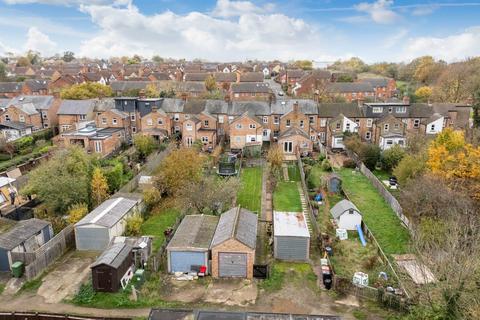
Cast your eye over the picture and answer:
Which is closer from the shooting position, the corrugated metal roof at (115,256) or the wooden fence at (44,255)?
the corrugated metal roof at (115,256)

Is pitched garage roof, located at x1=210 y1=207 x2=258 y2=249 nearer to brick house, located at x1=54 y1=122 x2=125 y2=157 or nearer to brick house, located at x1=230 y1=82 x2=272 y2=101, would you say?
brick house, located at x1=54 y1=122 x2=125 y2=157

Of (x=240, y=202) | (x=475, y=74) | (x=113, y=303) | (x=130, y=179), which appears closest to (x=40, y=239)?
(x=113, y=303)

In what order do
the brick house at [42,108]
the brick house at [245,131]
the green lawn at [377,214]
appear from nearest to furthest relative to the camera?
the green lawn at [377,214]
the brick house at [245,131]
the brick house at [42,108]

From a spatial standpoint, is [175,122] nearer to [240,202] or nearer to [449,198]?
[240,202]

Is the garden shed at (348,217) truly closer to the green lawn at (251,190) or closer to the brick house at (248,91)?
the green lawn at (251,190)

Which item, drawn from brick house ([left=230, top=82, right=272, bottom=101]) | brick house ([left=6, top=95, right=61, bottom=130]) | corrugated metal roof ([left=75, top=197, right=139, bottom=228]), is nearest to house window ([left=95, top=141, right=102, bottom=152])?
brick house ([left=6, top=95, right=61, bottom=130])

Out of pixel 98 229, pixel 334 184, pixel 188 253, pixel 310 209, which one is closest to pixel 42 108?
pixel 98 229

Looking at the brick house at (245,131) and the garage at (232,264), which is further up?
the brick house at (245,131)

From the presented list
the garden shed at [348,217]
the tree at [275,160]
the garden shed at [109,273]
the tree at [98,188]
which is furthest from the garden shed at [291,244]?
the tree at [275,160]
